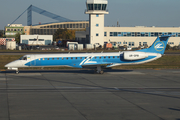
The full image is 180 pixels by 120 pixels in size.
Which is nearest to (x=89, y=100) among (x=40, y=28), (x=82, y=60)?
(x=82, y=60)

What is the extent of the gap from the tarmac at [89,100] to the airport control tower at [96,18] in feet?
201

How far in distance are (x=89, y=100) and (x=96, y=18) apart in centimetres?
7007

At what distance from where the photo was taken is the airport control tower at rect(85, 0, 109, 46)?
82938mm

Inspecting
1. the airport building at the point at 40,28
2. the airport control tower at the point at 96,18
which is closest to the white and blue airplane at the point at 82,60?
the airport control tower at the point at 96,18

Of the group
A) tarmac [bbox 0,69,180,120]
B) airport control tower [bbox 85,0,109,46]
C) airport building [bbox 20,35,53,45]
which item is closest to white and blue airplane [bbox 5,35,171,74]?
tarmac [bbox 0,69,180,120]

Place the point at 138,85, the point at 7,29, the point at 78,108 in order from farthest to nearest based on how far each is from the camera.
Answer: the point at 7,29 < the point at 138,85 < the point at 78,108

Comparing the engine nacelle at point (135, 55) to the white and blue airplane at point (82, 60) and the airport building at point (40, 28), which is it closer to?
the white and blue airplane at point (82, 60)

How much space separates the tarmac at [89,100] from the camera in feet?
44.8

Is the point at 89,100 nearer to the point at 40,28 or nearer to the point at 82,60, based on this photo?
the point at 82,60

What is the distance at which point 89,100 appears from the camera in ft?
56.5

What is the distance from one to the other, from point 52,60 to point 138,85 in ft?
39.8

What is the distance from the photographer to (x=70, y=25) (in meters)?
195

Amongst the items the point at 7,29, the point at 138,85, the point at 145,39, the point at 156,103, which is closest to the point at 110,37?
the point at 145,39

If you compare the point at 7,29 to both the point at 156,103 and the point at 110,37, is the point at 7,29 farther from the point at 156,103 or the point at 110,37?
the point at 156,103
